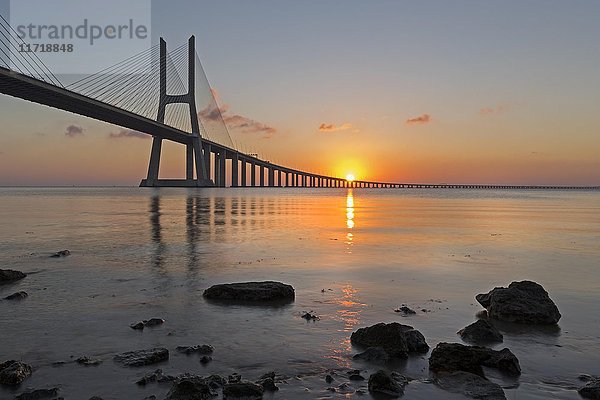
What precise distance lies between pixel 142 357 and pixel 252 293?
2915 mm

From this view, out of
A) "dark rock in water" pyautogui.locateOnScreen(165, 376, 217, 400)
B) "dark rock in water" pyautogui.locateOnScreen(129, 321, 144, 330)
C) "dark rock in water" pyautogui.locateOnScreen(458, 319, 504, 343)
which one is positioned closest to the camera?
"dark rock in water" pyautogui.locateOnScreen(165, 376, 217, 400)

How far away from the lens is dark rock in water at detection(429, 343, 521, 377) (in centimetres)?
479

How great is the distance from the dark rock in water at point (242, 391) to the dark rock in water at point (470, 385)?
166cm

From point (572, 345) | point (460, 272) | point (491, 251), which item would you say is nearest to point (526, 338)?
point (572, 345)

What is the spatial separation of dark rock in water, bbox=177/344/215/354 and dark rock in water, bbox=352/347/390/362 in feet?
5.13

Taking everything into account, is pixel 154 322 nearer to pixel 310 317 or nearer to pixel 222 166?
pixel 310 317

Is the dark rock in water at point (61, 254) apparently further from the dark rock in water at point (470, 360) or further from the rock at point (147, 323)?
the dark rock in water at point (470, 360)

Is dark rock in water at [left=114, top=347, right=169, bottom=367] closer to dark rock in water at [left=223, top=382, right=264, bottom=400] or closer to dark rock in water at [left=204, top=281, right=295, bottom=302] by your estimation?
dark rock in water at [left=223, top=382, right=264, bottom=400]

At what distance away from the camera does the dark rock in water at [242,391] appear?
4125 mm

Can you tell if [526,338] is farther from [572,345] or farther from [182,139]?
[182,139]

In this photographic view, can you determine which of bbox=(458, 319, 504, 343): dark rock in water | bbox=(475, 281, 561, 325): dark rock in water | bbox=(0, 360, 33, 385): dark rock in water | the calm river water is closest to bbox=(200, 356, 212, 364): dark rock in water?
the calm river water

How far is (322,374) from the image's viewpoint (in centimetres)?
475

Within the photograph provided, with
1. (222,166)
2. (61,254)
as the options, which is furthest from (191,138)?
(61,254)

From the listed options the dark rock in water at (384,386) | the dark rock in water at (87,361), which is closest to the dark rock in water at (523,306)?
the dark rock in water at (384,386)
